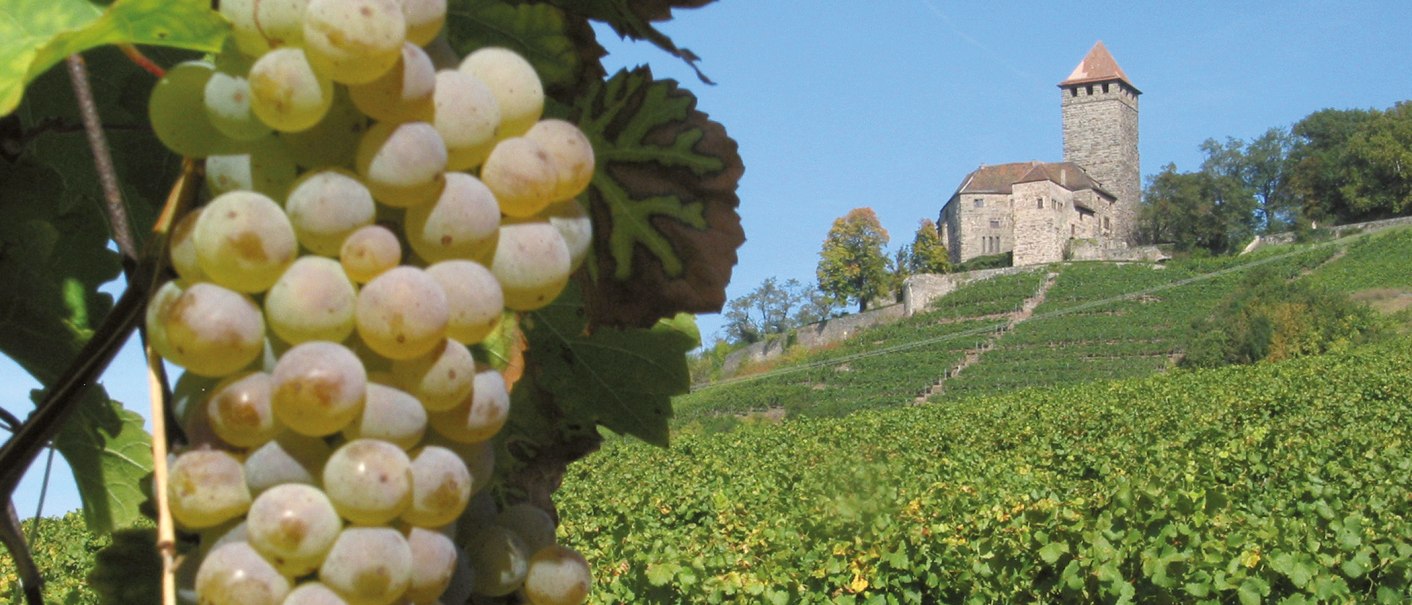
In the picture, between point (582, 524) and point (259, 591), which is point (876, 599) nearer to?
point (582, 524)

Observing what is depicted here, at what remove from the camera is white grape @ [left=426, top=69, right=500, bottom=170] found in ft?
1.03

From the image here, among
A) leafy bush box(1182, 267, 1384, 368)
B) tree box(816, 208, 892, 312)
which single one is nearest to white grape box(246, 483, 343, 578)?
leafy bush box(1182, 267, 1384, 368)

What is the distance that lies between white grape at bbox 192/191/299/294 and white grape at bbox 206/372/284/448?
22 millimetres

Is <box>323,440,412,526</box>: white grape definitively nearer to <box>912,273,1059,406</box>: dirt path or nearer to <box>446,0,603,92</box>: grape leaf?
<box>446,0,603,92</box>: grape leaf

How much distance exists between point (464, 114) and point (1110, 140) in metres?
47.9

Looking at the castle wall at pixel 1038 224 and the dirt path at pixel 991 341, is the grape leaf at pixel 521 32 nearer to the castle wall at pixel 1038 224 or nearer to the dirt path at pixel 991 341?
A: the dirt path at pixel 991 341

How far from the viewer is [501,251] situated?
13.0 inches

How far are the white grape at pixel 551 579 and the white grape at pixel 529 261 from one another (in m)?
0.09

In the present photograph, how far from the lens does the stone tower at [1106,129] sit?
149ft

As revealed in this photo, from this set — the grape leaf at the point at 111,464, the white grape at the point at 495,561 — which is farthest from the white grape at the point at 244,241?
the grape leaf at the point at 111,464

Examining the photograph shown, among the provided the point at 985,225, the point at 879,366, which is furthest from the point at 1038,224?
the point at 879,366

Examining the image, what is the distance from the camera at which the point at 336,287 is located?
301 millimetres

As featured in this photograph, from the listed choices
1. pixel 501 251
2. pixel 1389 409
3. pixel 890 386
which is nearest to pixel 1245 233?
pixel 890 386

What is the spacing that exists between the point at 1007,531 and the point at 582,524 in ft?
11.3
